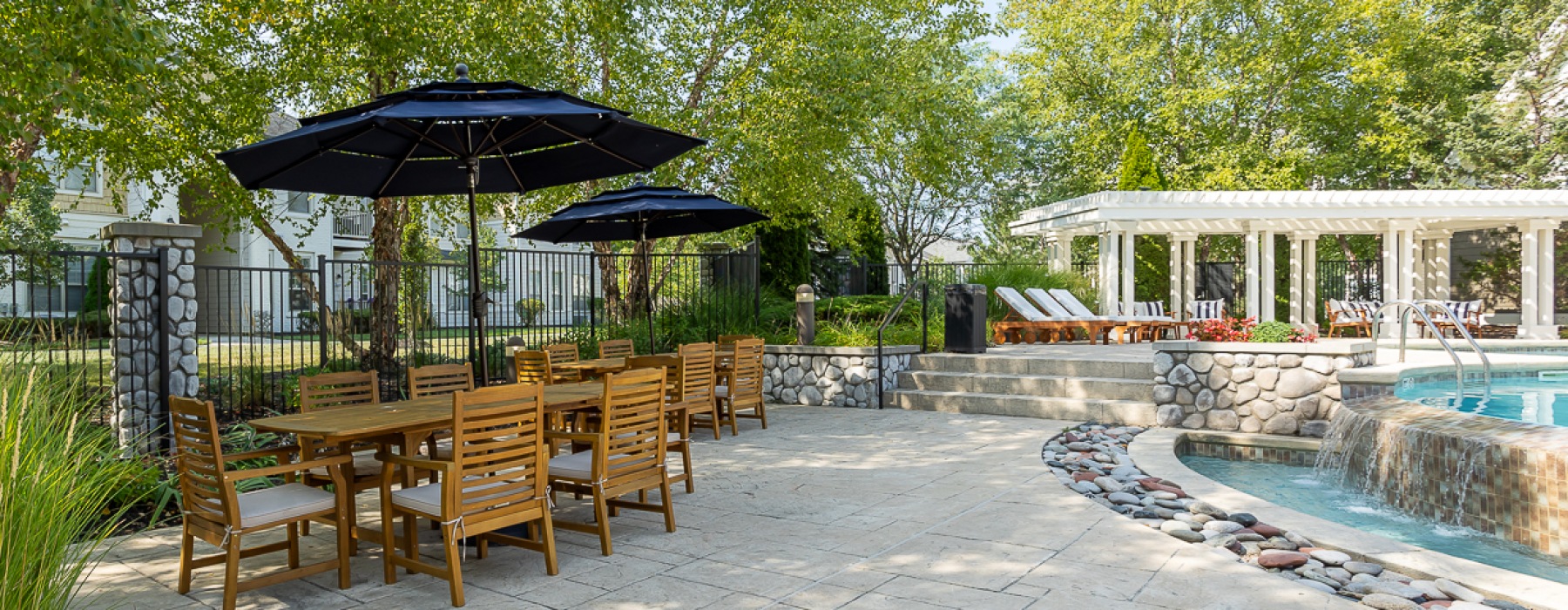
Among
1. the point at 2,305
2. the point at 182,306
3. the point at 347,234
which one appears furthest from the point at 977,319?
Answer: the point at 347,234

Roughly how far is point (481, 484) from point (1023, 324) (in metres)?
10.4

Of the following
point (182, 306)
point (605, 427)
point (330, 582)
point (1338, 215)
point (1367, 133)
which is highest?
point (1367, 133)

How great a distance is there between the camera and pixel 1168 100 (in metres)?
22.8

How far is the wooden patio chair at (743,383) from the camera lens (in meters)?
8.17

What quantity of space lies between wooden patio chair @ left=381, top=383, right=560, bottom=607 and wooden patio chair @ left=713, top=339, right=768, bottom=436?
13.3ft

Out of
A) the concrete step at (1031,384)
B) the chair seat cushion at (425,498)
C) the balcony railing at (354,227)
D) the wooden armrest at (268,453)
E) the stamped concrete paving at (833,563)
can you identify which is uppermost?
the balcony railing at (354,227)

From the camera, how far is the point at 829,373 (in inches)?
412

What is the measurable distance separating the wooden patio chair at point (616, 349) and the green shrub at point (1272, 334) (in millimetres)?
5911

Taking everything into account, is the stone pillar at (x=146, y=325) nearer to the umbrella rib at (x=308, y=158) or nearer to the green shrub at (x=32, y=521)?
the umbrella rib at (x=308, y=158)

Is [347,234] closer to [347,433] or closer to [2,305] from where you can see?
[2,305]

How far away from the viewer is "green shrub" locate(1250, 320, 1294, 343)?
8094mm

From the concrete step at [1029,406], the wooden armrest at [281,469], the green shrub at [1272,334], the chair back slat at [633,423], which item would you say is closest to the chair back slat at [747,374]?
the concrete step at [1029,406]

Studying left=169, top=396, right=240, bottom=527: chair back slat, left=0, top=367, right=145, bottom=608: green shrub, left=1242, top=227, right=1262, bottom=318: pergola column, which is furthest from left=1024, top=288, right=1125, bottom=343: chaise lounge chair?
left=0, top=367, right=145, bottom=608: green shrub

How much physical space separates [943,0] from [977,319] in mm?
4923
